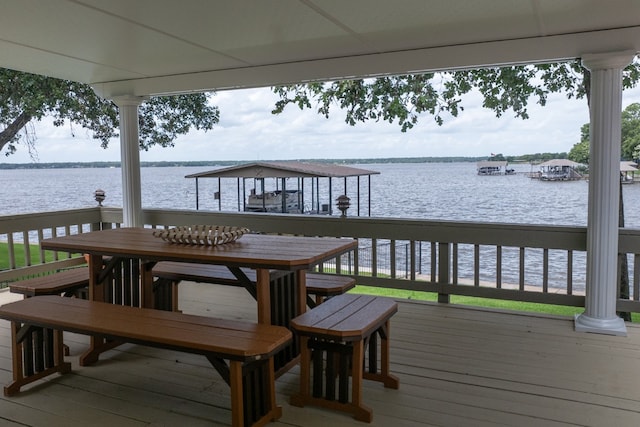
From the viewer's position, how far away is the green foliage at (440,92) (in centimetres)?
723

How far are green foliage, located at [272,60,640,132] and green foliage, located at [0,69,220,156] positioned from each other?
2.30m

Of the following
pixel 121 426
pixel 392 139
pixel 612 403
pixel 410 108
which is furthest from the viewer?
pixel 392 139

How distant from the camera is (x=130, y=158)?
215 inches

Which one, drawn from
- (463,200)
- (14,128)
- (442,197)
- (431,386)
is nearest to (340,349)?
(431,386)

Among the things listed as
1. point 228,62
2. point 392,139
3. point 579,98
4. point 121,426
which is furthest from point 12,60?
point 392,139

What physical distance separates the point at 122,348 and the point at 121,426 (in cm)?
119

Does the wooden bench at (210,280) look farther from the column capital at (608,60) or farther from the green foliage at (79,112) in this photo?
the green foliage at (79,112)

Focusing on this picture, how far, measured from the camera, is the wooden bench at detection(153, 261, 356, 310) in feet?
11.0

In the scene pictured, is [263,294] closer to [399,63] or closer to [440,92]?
[399,63]

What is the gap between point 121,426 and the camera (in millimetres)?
2373

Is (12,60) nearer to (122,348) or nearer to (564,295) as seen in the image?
(122,348)

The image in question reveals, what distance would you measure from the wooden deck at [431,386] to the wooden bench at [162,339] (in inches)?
6.5

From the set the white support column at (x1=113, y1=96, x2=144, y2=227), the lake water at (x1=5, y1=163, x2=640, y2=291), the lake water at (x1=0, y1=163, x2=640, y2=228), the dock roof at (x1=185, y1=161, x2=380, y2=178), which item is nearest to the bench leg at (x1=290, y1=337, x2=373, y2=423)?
the white support column at (x1=113, y1=96, x2=144, y2=227)

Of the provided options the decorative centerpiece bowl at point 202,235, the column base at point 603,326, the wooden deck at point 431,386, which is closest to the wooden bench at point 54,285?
the wooden deck at point 431,386
